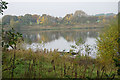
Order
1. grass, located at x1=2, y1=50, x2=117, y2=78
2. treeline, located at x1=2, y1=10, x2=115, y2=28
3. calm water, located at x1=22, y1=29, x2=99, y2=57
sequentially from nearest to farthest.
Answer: grass, located at x1=2, y1=50, x2=117, y2=78 < calm water, located at x1=22, y1=29, x2=99, y2=57 < treeline, located at x1=2, y1=10, x2=115, y2=28

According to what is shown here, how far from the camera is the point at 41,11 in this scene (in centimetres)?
1692

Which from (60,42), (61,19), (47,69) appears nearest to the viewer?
(47,69)

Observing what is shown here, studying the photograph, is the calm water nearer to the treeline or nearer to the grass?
the treeline

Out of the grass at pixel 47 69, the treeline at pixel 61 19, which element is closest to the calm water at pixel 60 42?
the treeline at pixel 61 19

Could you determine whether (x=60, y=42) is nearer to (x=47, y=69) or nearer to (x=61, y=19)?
(x=61, y=19)

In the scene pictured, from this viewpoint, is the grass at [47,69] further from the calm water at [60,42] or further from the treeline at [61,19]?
the treeline at [61,19]

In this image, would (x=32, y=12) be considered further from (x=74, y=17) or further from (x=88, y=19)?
(x=88, y=19)

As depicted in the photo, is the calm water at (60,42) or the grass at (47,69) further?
the calm water at (60,42)

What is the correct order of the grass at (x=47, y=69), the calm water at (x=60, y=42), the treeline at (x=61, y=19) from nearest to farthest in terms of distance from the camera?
the grass at (x=47, y=69) → the calm water at (x=60, y=42) → the treeline at (x=61, y=19)

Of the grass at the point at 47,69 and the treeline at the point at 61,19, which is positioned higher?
the treeline at the point at 61,19

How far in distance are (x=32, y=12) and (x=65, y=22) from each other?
4307mm

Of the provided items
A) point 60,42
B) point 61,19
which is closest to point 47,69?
point 60,42

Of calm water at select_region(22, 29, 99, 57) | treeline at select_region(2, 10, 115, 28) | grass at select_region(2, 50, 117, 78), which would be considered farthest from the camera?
treeline at select_region(2, 10, 115, 28)

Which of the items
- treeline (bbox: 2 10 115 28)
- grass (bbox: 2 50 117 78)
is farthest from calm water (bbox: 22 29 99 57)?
grass (bbox: 2 50 117 78)
